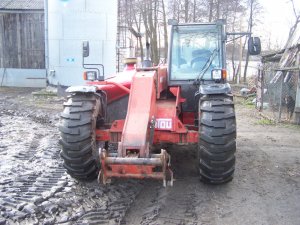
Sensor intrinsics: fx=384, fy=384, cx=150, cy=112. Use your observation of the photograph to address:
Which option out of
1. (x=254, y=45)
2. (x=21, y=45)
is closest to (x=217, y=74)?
(x=254, y=45)

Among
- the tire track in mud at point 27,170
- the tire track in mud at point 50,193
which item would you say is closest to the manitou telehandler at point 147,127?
the tire track in mud at point 50,193

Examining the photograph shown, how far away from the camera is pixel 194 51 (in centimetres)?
630

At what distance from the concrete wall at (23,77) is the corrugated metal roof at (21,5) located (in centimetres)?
272

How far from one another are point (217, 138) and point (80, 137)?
5.62 feet

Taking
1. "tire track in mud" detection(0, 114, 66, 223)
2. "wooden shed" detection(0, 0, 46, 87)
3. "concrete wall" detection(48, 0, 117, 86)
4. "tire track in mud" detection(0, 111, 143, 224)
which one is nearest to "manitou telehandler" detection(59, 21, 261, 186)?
"tire track in mud" detection(0, 111, 143, 224)

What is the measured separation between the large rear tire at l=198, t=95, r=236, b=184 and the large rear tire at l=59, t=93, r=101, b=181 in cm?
138

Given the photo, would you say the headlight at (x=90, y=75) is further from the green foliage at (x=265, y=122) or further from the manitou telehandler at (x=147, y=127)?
the green foliage at (x=265, y=122)

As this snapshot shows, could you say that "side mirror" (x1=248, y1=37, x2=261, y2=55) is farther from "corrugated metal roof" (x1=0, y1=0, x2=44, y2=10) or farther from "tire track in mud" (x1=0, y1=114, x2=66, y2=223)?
"corrugated metal roof" (x1=0, y1=0, x2=44, y2=10)

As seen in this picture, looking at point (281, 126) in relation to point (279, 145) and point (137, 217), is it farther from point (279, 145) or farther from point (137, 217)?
point (137, 217)

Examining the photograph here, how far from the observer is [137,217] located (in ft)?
13.9

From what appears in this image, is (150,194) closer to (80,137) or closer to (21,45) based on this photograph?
(80,137)

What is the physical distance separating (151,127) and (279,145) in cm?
423

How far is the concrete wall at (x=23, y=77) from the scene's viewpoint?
1722 centimetres

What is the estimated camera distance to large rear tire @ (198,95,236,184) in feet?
15.3
